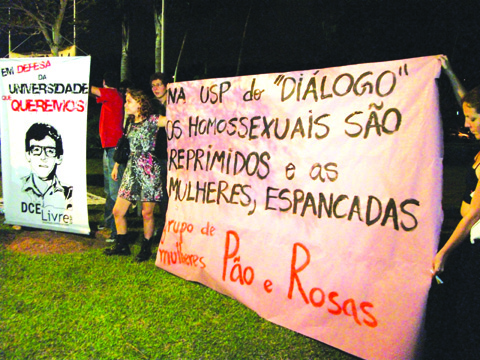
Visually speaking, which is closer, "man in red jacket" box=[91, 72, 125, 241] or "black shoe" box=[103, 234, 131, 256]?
"black shoe" box=[103, 234, 131, 256]

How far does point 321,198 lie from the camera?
10.6ft

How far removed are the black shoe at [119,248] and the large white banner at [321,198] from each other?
2.99 feet

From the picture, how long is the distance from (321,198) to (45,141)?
3734 mm

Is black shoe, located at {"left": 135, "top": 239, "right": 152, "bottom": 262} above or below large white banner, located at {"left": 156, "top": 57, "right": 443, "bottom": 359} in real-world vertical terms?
below

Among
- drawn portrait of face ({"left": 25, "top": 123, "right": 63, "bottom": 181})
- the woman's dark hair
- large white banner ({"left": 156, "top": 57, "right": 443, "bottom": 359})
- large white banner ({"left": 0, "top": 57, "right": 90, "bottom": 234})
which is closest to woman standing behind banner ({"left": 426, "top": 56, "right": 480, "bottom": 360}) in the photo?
the woman's dark hair

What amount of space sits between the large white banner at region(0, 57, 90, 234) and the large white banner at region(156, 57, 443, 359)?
171 cm

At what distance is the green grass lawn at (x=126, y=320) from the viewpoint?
9.92 feet

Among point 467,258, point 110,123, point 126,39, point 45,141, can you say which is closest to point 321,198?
point 467,258

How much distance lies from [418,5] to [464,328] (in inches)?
527

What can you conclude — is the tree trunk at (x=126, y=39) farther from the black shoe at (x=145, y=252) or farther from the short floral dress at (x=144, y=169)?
the black shoe at (x=145, y=252)

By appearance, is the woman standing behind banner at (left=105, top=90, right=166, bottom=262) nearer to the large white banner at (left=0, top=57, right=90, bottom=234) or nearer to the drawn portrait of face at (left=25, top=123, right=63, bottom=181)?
the large white banner at (left=0, top=57, right=90, bottom=234)

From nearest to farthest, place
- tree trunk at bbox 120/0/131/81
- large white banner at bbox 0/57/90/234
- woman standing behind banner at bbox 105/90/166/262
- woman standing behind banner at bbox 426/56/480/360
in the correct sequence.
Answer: woman standing behind banner at bbox 426/56/480/360
woman standing behind banner at bbox 105/90/166/262
large white banner at bbox 0/57/90/234
tree trunk at bbox 120/0/131/81

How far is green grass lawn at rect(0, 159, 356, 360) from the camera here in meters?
3.02

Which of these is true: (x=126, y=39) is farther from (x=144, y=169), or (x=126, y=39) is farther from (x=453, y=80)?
(x=453, y=80)
